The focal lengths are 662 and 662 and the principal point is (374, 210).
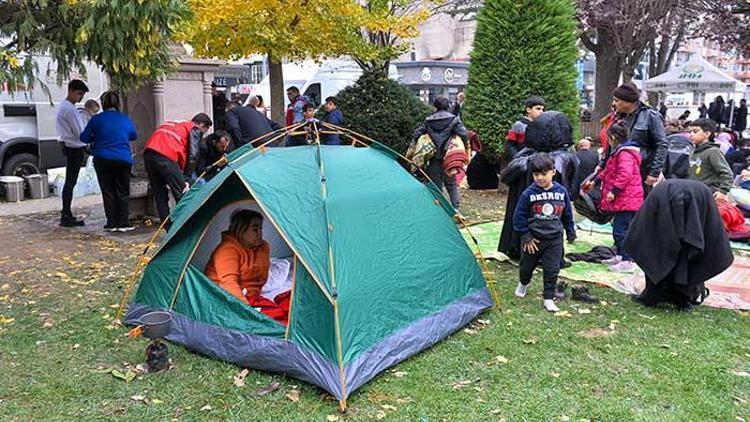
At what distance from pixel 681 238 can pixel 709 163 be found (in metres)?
2.53

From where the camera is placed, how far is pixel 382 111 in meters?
9.97

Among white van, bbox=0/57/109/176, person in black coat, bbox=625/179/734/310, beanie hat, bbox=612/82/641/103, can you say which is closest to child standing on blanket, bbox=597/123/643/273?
beanie hat, bbox=612/82/641/103

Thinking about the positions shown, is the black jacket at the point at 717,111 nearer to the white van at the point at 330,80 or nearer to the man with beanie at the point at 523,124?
the white van at the point at 330,80

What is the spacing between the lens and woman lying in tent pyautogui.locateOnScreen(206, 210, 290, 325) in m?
4.49

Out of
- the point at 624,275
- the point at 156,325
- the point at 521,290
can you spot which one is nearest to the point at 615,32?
the point at 624,275

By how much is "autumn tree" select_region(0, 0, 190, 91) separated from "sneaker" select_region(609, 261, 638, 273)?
4415 millimetres

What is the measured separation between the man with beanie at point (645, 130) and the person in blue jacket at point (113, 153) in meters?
5.27

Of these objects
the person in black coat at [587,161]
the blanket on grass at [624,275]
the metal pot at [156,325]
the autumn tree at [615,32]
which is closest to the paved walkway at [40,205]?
the blanket on grass at [624,275]

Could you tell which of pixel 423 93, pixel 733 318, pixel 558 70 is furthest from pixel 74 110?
pixel 423 93

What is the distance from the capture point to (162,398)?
361 centimetres

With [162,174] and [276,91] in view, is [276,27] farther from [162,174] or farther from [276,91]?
[162,174]

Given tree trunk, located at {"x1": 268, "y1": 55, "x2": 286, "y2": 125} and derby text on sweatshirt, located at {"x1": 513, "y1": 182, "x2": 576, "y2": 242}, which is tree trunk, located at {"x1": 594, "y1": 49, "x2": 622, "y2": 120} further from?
derby text on sweatshirt, located at {"x1": 513, "y1": 182, "x2": 576, "y2": 242}

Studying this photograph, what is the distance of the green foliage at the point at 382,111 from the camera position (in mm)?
9961

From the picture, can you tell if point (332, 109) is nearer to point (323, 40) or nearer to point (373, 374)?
point (323, 40)
